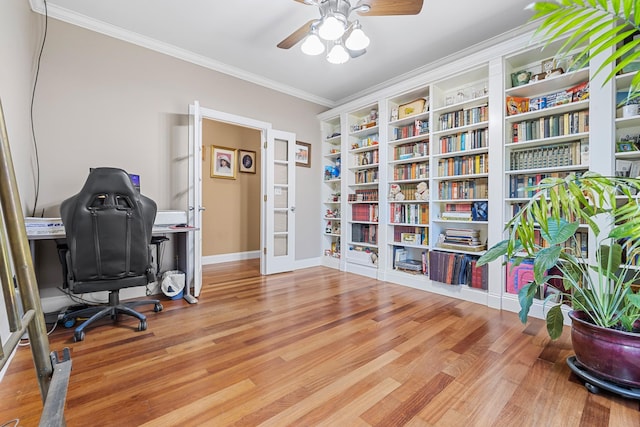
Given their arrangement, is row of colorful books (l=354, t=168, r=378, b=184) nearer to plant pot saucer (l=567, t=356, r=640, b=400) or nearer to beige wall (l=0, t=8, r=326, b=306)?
beige wall (l=0, t=8, r=326, b=306)

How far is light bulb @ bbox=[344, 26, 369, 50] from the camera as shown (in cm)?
208

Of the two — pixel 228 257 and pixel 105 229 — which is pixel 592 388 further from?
pixel 228 257

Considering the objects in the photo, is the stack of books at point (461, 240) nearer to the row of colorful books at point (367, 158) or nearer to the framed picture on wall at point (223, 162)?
the row of colorful books at point (367, 158)

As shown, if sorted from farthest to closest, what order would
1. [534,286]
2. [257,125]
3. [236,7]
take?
[257,125]
[236,7]
[534,286]

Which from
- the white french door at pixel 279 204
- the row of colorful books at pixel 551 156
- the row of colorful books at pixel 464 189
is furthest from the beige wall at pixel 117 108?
the row of colorful books at pixel 551 156

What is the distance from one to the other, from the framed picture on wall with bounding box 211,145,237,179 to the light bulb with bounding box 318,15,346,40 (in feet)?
10.5

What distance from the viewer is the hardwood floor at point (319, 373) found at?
1.25 meters

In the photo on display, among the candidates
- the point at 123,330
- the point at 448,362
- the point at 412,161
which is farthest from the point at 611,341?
the point at 123,330

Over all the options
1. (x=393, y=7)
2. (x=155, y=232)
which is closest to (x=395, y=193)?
(x=393, y=7)

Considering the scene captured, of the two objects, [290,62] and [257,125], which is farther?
[257,125]

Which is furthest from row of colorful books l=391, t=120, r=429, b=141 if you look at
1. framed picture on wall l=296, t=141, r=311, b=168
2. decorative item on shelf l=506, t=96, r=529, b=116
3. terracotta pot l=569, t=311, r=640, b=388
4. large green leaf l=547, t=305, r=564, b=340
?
terracotta pot l=569, t=311, r=640, b=388

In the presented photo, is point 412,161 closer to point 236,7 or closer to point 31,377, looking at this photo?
point 236,7

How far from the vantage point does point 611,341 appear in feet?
4.56

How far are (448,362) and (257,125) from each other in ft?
10.6
